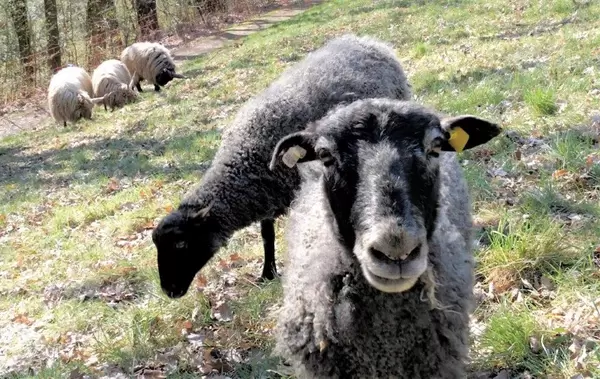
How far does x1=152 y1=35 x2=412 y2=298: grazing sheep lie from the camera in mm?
4930

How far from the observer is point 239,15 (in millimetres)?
28828

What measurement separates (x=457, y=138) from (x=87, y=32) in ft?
81.4

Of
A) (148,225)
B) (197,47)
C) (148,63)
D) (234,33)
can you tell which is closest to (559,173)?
(148,225)

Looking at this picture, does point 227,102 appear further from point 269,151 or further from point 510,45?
point 269,151

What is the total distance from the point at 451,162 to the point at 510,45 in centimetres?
645

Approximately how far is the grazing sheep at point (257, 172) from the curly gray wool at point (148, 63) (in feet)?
42.3

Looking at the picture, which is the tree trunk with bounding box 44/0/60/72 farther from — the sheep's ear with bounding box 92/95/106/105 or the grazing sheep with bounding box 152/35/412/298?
the grazing sheep with bounding box 152/35/412/298

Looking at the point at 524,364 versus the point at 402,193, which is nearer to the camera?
the point at 402,193

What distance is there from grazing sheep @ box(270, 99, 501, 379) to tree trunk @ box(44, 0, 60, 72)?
76.0 feet

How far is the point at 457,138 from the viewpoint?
307 centimetres

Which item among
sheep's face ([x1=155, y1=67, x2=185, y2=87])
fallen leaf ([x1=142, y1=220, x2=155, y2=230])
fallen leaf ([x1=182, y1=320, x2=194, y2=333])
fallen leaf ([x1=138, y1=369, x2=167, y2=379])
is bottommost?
sheep's face ([x1=155, y1=67, x2=185, y2=87])

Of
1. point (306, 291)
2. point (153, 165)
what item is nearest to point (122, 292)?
point (306, 291)

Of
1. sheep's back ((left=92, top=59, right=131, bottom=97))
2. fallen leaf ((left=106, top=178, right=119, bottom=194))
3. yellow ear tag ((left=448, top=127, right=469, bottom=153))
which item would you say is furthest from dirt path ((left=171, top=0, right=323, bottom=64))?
yellow ear tag ((left=448, top=127, right=469, bottom=153))

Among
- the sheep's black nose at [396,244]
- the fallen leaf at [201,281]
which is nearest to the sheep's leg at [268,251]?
the fallen leaf at [201,281]
